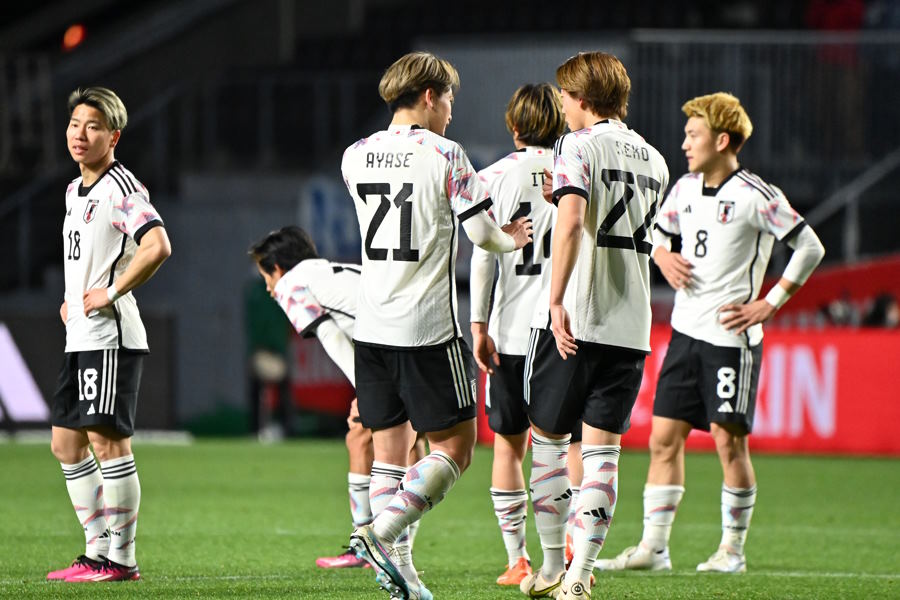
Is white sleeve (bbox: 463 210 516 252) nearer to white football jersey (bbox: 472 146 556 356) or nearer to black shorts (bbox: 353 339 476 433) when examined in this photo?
black shorts (bbox: 353 339 476 433)

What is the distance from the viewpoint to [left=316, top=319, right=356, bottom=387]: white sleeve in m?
6.23

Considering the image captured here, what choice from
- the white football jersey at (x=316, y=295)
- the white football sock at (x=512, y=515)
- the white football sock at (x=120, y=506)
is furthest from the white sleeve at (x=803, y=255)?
the white football sock at (x=120, y=506)

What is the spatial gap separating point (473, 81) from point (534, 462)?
12886 mm

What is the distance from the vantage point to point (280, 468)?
12609 mm

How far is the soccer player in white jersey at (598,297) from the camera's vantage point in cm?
512

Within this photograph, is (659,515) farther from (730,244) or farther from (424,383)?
(424,383)

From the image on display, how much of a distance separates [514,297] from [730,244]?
119cm

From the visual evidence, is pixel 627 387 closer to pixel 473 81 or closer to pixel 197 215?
pixel 473 81

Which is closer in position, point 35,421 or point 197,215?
point 35,421

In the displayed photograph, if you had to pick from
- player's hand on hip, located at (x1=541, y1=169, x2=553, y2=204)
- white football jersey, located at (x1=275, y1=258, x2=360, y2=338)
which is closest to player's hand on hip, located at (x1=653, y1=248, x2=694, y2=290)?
player's hand on hip, located at (x1=541, y1=169, x2=553, y2=204)

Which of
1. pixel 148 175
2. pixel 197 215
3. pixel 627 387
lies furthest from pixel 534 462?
pixel 148 175

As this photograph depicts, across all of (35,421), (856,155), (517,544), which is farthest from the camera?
(856,155)

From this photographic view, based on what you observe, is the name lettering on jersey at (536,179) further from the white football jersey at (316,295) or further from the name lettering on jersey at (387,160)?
the name lettering on jersey at (387,160)

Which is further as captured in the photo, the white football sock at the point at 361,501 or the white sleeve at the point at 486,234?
the white football sock at the point at 361,501
